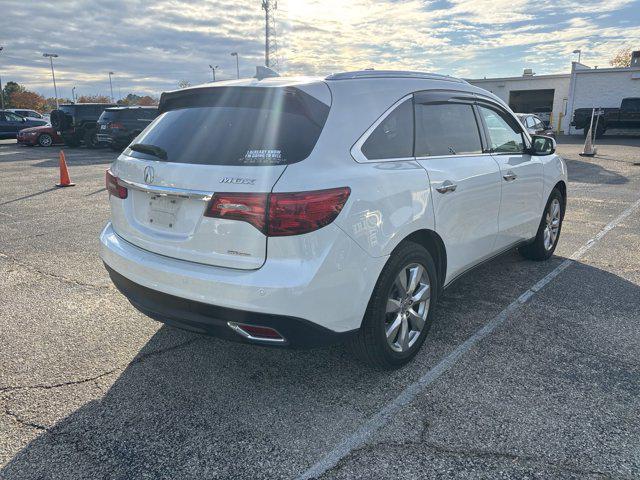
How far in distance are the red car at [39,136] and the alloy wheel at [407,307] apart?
83.5 feet

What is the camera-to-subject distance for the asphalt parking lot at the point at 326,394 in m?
2.46

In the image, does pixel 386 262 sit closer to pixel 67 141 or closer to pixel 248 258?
pixel 248 258

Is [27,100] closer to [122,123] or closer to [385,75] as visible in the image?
[122,123]

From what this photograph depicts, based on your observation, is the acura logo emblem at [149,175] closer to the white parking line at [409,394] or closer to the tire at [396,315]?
the tire at [396,315]

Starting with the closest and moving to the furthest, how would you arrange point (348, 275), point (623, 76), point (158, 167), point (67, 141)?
point (348, 275) < point (158, 167) < point (67, 141) < point (623, 76)

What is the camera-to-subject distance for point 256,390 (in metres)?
3.08

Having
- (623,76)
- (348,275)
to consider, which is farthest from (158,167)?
(623,76)

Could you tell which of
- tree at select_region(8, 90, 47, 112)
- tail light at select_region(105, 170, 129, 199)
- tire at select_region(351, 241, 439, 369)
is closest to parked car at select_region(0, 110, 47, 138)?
tail light at select_region(105, 170, 129, 199)

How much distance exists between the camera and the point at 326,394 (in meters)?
3.03

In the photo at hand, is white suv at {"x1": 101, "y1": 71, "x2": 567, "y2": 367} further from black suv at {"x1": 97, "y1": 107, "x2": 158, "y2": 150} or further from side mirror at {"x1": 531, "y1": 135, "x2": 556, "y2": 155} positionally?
black suv at {"x1": 97, "y1": 107, "x2": 158, "y2": 150}

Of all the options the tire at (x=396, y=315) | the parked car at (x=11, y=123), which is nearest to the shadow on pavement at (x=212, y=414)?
the tire at (x=396, y=315)

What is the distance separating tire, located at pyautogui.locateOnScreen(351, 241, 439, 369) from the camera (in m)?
2.97

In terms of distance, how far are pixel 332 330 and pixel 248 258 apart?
1.93 ft

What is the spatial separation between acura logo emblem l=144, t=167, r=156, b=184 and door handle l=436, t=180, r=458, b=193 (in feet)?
5.80
